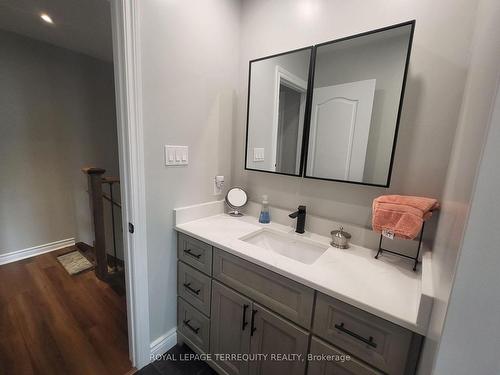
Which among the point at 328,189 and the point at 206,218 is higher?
the point at 328,189

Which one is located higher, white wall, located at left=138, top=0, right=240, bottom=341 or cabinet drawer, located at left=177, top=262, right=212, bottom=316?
white wall, located at left=138, top=0, right=240, bottom=341

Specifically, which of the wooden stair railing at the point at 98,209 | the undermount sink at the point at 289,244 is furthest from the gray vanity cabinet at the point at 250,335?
the wooden stair railing at the point at 98,209

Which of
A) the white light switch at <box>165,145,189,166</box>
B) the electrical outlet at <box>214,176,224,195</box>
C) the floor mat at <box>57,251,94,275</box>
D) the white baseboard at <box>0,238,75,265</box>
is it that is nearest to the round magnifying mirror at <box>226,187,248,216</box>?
the electrical outlet at <box>214,176,224,195</box>

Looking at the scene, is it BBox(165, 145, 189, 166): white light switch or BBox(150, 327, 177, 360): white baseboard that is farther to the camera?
BBox(150, 327, 177, 360): white baseboard

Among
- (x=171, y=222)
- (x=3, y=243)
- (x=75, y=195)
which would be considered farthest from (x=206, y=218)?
(x=3, y=243)

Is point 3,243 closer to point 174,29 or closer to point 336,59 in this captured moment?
point 174,29

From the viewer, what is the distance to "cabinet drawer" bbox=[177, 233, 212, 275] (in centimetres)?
121

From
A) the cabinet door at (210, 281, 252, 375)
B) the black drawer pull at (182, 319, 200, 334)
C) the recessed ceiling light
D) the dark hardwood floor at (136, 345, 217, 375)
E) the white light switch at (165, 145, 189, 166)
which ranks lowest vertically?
the dark hardwood floor at (136, 345, 217, 375)

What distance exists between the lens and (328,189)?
1.28m

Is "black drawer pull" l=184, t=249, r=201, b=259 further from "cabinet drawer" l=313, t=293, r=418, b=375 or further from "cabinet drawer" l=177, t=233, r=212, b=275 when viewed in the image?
"cabinet drawer" l=313, t=293, r=418, b=375

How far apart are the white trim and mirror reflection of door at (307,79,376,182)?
93 centimetres

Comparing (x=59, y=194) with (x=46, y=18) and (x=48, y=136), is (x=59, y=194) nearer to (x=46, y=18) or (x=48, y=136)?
(x=48, y=136)

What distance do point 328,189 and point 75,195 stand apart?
293 centimetres

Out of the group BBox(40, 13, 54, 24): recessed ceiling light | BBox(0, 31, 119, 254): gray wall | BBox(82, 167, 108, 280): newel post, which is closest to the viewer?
BBox(40, 13, 54, 24): recessed ceiling light
